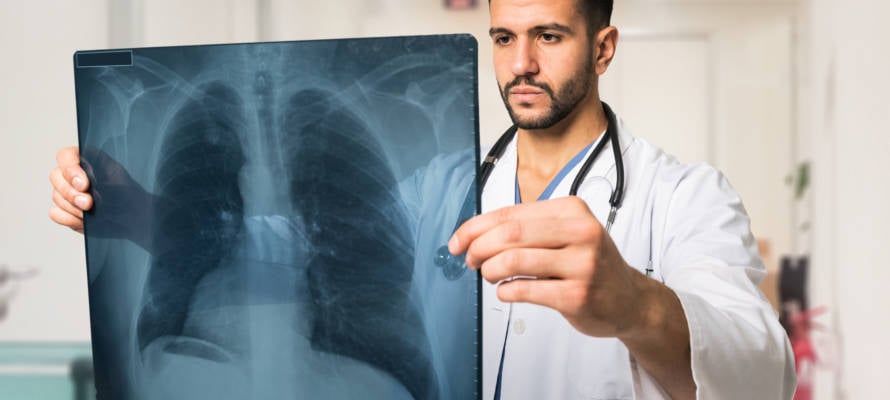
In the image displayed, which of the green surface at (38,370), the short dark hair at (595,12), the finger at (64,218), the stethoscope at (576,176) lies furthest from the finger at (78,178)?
the green surface at (38,370)

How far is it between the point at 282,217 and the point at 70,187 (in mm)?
204

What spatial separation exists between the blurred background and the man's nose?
0.91 m

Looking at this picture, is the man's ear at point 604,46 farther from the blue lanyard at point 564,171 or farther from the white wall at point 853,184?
the white wall at point 853,184

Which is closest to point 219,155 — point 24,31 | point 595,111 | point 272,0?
point 595,111

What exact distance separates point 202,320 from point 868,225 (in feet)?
→ 4.99

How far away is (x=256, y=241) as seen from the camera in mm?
638

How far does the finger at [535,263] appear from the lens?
52 cm

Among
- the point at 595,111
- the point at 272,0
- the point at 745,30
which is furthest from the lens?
the point at 745,30

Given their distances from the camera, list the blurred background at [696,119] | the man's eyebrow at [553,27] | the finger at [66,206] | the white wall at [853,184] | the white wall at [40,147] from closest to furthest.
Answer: the finger at [66,206]
the man's eyebrow at [553,27]
the white wall at [853,184]
the blurred background at [696,119]
the white wall at [40,147]

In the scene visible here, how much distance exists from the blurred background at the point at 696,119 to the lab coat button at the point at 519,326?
0.76 meters

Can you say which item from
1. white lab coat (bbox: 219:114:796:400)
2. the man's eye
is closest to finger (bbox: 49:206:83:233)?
white lab coat (bbox: 219:114:796:400)

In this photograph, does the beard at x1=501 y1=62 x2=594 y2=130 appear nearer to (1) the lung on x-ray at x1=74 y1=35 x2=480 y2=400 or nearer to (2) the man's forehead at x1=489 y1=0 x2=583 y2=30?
(2) the man's forehead at x1=489 y1=0 x2=583 y2=30

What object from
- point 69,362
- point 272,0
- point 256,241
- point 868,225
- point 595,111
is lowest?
point 69,362

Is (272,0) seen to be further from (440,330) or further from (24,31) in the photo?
(440,330)
